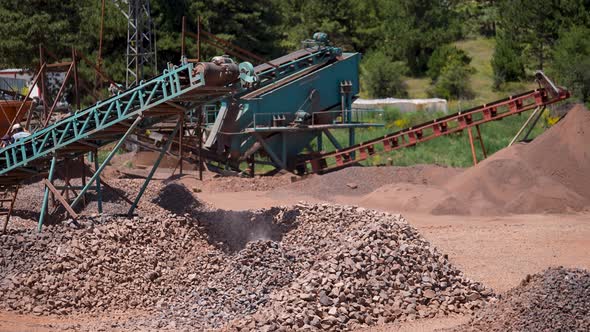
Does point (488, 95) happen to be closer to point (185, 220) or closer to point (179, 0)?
point (179, 0)

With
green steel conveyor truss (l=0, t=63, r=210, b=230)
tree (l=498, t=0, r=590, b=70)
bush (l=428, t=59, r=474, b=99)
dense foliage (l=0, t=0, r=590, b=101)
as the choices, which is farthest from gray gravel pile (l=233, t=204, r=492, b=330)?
tree (l=498, t=0, r=590, b=70)

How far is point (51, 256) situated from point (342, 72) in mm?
19276

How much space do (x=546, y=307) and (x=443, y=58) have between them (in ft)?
176

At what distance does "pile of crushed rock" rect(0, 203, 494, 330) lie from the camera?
14453mm

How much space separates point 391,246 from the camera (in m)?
15.7

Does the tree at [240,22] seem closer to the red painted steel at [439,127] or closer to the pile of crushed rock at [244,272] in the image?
the red painted steel at [439,127]

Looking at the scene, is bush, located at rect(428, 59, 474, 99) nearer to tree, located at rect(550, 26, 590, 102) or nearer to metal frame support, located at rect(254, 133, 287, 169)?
tree, located at rect(550, 26, 590, 102)

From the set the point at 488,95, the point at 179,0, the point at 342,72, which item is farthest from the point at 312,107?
the point at 488,95

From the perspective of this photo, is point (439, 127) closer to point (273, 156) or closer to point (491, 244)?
point (273, 156)

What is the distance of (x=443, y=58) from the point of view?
64875mm

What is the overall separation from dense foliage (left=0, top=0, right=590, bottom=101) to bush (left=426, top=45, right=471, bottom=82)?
84mm

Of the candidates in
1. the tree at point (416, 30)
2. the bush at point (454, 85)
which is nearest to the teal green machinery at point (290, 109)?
the bush at point (454, 85)

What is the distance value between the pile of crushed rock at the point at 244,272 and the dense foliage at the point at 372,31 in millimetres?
33778

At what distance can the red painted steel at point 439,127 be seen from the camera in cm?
3100
